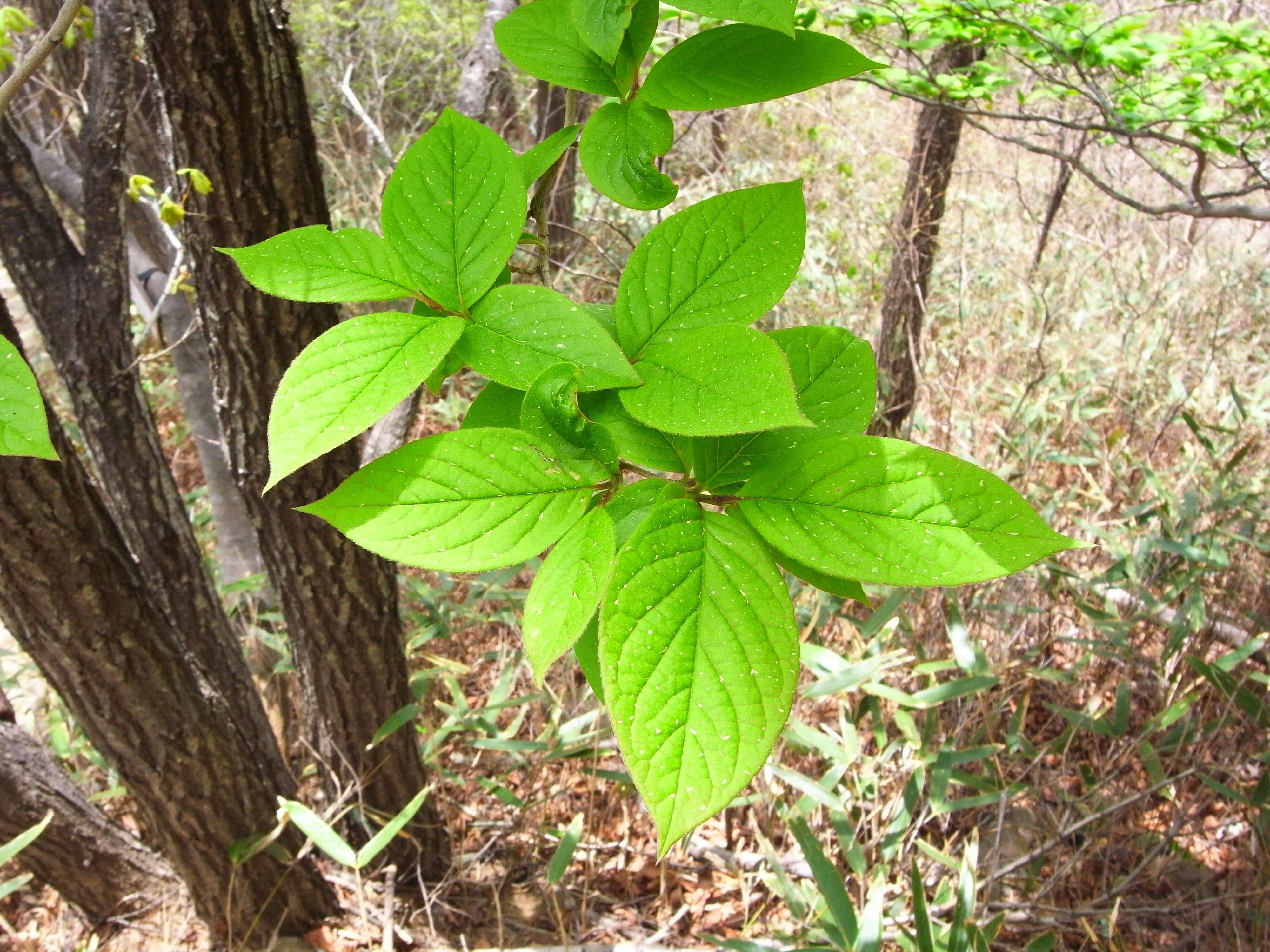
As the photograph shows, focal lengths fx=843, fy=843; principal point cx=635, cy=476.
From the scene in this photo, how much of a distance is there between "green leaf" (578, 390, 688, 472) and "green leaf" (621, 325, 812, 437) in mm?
17

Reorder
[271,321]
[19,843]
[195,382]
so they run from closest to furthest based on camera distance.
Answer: [271,321] → [19,843] → [195,382]

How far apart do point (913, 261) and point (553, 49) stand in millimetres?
3480

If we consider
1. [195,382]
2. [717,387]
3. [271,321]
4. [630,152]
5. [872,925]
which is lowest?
[872,925]

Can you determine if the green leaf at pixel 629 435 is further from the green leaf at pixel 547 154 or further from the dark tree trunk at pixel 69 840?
the dark tree trunk at pixel 69 840

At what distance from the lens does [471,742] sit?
2.32 metres

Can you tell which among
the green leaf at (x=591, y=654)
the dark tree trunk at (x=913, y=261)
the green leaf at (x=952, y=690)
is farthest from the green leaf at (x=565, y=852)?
the dark tree trunk at (x=913, y=261)

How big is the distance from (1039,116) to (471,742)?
85.2 inches

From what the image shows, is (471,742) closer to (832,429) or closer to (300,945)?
(300,945)

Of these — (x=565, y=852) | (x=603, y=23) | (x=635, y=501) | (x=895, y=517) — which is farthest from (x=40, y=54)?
(x=565, y=852)

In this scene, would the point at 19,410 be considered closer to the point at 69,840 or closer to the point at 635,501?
the point at 635,501

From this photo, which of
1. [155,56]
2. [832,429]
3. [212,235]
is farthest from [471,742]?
[832,429]

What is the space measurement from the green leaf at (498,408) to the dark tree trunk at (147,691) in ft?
2.85

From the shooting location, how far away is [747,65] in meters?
0.54

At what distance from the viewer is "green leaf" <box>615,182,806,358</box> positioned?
491 millimetres
